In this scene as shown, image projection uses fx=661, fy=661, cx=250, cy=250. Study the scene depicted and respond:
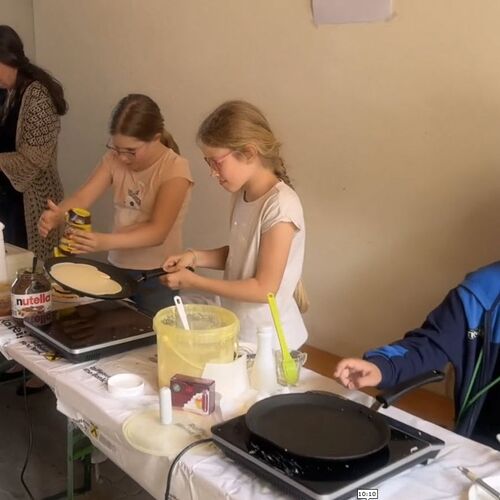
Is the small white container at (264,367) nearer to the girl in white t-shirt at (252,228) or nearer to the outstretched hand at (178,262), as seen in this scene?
the girl in white t-shirt at (252,228)

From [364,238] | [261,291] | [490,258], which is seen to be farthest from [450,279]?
[261,291]

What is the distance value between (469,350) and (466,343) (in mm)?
16

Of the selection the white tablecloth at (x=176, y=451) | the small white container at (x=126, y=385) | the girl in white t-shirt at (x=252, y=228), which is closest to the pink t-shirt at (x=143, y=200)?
the girl in white t-shirt at (x=252, y=228)

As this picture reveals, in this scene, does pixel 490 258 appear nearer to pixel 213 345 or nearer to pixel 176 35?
pixel 213 345

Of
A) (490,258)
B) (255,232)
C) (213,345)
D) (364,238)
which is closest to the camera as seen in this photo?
(213,345)

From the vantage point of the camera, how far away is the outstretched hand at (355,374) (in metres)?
1.29

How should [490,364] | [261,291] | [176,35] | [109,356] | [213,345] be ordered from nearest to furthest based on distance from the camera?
[213,345]
[490,364]
[109,356]
[261,291]
[176,35]

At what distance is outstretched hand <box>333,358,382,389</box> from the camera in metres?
1.29

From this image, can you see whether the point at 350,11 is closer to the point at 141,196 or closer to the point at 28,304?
the point at 141,196

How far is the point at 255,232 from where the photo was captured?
175 cm

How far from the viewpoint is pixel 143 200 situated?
7.18 feet

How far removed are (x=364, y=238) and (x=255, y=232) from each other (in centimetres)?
93

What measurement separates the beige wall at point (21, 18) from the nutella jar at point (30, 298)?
2.80 metres

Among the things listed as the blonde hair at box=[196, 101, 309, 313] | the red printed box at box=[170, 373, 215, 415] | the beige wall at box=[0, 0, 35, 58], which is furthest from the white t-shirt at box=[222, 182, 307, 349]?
the beige wall at box=[0, 0, 35, 58]
